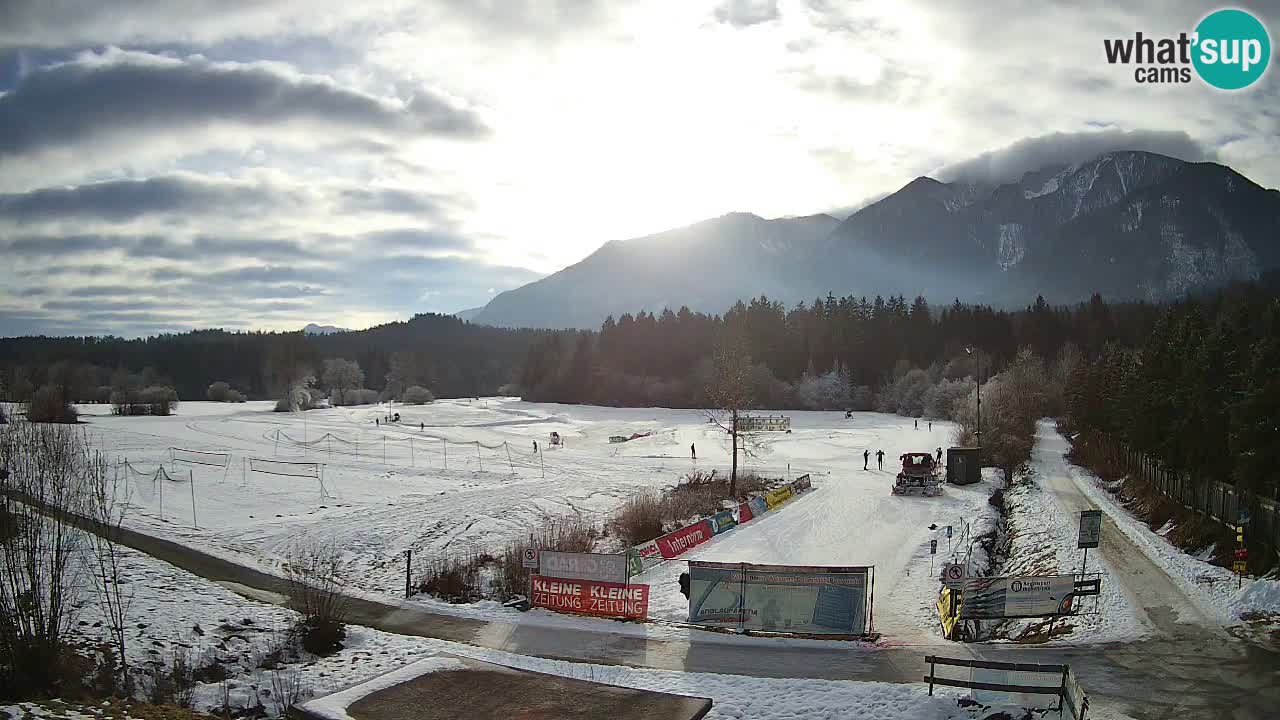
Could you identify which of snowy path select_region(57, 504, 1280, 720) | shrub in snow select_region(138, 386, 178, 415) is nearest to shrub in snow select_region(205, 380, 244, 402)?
shrub in snow select_region(138, 386, 178, 415)

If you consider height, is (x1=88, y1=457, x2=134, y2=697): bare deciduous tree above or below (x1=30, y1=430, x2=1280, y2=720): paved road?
above

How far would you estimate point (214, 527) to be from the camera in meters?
33.1

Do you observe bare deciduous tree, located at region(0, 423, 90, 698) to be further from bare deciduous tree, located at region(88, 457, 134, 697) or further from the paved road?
the paved road

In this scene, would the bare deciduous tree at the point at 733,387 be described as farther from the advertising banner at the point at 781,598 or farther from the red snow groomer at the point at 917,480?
the advertising banner at the point at 781,598

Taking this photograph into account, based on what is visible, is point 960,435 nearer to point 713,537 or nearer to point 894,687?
point 713,537

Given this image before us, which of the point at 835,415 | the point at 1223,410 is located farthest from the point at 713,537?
the point at 835,415

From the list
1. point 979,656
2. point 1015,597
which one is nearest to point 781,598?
point 979,656

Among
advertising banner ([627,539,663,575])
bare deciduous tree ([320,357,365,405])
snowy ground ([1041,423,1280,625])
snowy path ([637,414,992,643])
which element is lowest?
snowy path ([637,414,992,643])

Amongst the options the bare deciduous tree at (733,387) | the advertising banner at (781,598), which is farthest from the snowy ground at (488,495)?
the bare deciduous tree at (733,387)

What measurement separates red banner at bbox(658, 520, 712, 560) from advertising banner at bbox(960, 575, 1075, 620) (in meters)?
13.3

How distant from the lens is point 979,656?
62.7 ft

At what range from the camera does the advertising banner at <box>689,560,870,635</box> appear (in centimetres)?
2148

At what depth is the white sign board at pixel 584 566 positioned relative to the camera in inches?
930

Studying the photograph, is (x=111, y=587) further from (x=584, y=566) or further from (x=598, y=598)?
(x=598, y=598)
